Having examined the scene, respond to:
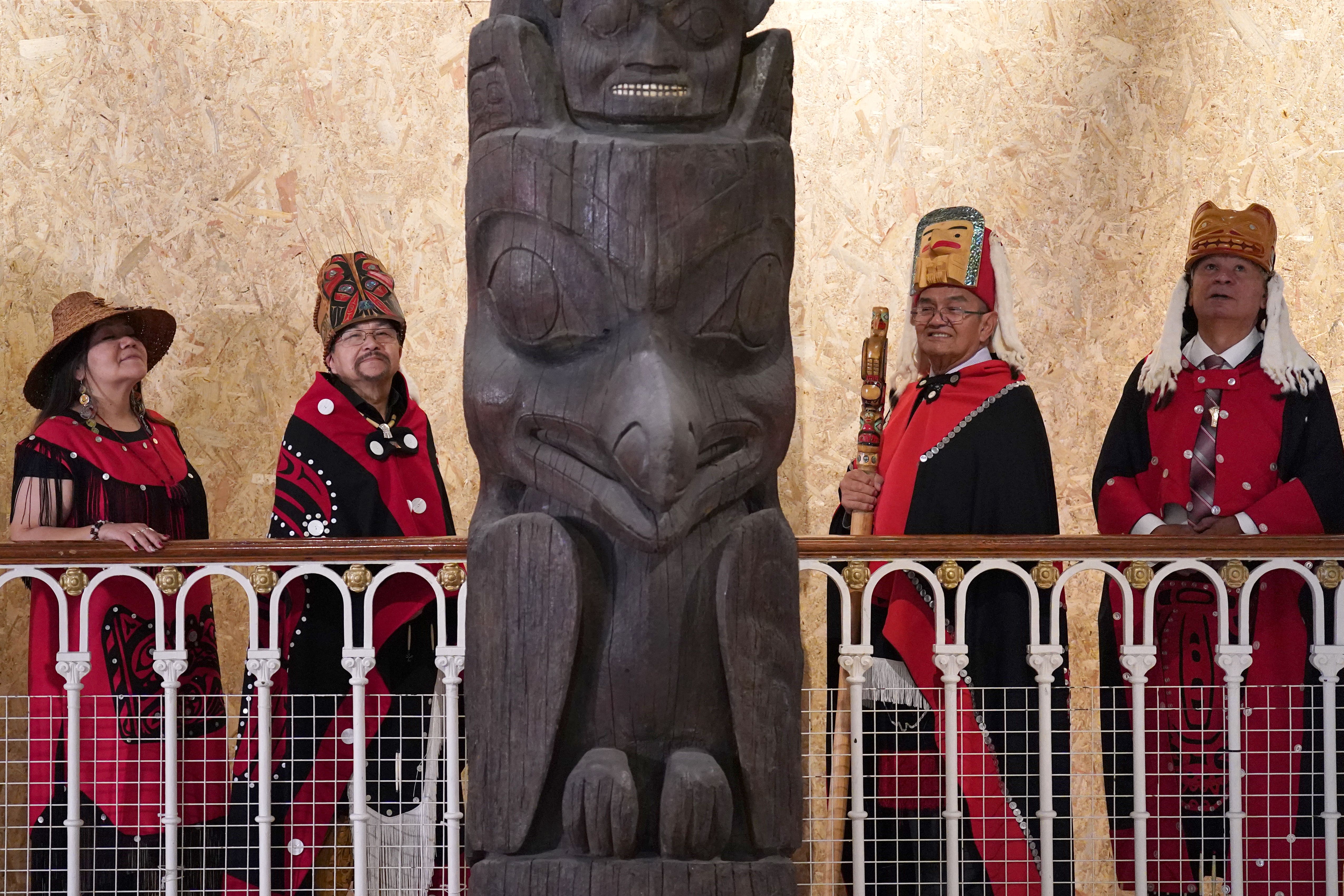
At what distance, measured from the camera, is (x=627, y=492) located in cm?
219

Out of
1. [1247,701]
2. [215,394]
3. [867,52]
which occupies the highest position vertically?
[867,52]

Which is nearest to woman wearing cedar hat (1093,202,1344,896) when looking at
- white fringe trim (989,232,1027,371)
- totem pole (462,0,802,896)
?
white fringe trim (989,232,1027,371)

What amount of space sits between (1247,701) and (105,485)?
3.08 m

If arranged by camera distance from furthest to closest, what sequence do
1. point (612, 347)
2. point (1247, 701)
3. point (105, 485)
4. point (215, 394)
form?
1. point (215, 394)
2. point (105, 485)
3. point (1247, 701)
4. point (612, 347)

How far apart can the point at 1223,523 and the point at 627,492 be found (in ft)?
6.96

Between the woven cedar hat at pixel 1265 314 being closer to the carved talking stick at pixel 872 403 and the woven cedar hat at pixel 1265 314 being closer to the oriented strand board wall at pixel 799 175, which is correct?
the carved talking stick at pixel 872 403

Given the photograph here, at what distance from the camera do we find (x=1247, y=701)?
3.66 m

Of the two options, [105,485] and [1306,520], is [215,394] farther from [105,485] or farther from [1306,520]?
[1306,520]

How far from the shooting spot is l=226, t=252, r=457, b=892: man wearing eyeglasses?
377cm

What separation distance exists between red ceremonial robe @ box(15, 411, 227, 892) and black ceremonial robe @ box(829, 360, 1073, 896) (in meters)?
1.75

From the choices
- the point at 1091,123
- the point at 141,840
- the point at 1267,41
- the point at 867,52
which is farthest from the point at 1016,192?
the point at 141,840

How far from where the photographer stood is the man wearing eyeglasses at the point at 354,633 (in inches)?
148

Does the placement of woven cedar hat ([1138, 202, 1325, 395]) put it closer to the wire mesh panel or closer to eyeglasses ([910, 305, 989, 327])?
eyeglasses ([910, 305, 989, 327])

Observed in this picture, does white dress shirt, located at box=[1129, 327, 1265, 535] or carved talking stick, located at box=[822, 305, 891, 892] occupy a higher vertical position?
white dress shirt, located at box=[1129, 327, 1265, 535]
